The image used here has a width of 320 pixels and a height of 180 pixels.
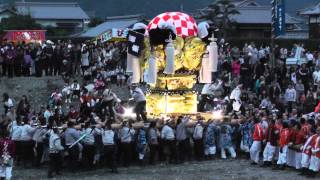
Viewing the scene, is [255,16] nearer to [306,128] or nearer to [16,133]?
[16,133]

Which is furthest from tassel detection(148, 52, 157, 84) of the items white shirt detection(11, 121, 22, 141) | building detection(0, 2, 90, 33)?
building detection(0, 2, 90, 33)

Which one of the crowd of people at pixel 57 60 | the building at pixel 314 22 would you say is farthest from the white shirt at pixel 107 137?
the building at pixel 314 22

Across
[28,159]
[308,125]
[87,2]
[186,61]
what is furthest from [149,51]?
[87,2]

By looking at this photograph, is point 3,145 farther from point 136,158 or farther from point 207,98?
point 207,98

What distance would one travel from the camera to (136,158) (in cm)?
2352

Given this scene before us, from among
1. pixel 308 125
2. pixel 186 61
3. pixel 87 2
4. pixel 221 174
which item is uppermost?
pixel 87 2

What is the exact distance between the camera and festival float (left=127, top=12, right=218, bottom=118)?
2644cm

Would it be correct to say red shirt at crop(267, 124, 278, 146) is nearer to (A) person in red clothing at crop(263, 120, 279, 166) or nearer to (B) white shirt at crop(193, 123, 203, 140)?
(A) person in red clothing at crop(263, 120, 279, 166)

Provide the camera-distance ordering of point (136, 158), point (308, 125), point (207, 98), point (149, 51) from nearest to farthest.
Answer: point (308, 125) → point (136, 158) → point (149, 51) → point (207, 98)

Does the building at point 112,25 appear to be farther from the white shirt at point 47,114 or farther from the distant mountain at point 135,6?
the white shirt at point 47,114

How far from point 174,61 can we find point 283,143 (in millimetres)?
6364

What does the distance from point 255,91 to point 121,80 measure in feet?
20.6

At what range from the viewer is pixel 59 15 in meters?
83.7

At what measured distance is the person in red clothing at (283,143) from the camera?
2130 centimetres
